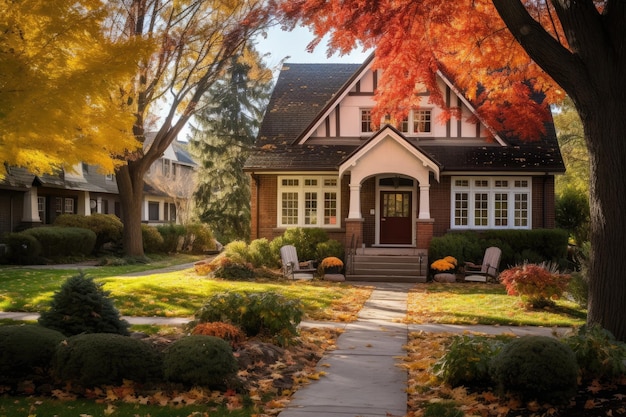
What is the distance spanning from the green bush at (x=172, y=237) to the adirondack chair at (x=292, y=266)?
51.5 ft

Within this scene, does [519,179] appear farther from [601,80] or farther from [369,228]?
[601,80]

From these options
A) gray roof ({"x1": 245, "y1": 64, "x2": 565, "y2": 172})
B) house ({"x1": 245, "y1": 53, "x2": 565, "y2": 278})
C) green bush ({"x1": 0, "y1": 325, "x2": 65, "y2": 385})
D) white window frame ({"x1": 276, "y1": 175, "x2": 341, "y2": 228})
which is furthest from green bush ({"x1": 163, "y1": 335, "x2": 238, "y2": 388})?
white window frame ({"x1": 276, "y1": 175, "x2": 341, "y2": 228})

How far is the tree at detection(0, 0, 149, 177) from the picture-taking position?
10.5 meters

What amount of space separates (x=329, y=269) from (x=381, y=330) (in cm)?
1016

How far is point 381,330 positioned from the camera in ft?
37.0

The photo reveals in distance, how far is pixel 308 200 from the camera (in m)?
25.2

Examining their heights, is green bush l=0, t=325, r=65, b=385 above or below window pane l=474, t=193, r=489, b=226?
below

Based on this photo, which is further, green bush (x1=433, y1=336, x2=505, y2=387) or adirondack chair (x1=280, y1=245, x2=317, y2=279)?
adirondack chair (x1=280, y1=245, x2=317, y2=279)

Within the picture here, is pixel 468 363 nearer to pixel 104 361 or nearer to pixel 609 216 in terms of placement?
pixel 609 216

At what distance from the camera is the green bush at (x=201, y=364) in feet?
22.3

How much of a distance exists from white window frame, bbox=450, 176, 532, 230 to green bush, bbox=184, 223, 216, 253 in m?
17.4

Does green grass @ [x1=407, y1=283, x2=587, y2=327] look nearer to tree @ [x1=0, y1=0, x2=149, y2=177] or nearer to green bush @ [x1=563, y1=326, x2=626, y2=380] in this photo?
green bush @ [x1=563, y1=326, x2=626, y2=380]

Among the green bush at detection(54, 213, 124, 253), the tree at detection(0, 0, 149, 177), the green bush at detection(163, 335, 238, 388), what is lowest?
the green bush at detection(163, 335, 238, 388)

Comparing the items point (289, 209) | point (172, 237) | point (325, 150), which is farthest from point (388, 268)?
Answer: point (172, 237)
